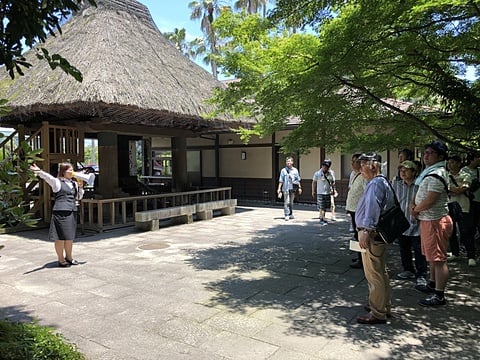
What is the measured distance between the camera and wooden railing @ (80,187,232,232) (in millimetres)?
8312

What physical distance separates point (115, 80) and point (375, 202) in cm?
638

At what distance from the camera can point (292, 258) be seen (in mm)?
5934

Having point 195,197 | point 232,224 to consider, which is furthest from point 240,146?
point 232,224

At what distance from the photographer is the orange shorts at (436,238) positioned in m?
3.70

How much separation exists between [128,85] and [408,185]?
19.8 ft

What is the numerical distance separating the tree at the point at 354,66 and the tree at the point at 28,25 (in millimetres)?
2446

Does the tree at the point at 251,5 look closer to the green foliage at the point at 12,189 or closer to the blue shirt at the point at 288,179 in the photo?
the blue shirt at the point at 288,179

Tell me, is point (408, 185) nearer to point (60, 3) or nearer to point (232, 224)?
point (60, 3)

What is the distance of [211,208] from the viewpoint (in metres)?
10.5

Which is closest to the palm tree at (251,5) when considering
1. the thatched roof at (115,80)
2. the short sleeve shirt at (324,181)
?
the thatched roof at (115,80)

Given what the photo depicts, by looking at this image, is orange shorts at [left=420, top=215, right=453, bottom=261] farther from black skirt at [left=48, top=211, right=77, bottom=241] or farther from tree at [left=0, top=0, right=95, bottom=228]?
black skirt at [left=48, top=211, right=77, bottom=241]

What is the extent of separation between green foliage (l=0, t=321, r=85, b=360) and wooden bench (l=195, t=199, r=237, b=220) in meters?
7.41

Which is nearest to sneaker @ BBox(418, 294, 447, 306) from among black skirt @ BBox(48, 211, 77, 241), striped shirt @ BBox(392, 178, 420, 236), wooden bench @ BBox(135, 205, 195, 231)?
striped shirt @ BBox(392, 178, 420, 236)

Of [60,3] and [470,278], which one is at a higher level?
[60,3]
